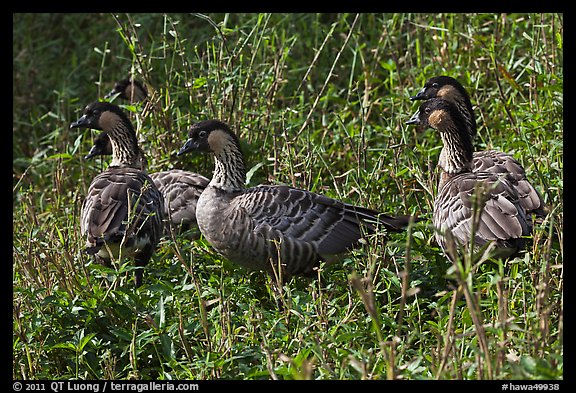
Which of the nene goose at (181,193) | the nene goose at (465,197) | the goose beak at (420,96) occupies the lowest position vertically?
the nene goose at (181,193)

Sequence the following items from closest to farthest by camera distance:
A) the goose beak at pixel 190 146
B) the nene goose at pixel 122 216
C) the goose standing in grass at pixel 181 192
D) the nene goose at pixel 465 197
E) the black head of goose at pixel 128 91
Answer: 1. the nene goose at pixel 465 197
2. the nene goose at pixel 122 216
3. the goose beak at pixel 190 146
4. the goose standing in grass at pixel 181 192
5. the black head of goose at pixel 128 91

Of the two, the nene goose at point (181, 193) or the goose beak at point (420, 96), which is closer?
the nene goose at point (181, 193)

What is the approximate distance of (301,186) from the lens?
24.1 ft

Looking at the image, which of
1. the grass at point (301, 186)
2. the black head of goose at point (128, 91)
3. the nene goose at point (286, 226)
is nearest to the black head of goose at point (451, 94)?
the grass at point (301, 186)

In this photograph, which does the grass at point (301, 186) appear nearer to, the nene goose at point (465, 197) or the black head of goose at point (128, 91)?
the nene goose at point (465, 197)

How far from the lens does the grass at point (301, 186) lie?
195 inches

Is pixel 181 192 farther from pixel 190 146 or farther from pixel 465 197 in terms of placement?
pixel 465 197

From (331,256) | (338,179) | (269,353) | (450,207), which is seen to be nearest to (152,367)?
(269,353)

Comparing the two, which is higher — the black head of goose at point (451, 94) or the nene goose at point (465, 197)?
the black head of goose at point (451, 94)

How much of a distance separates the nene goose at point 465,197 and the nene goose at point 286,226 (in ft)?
1.25

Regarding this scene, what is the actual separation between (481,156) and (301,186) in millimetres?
1455

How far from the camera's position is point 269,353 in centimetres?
477

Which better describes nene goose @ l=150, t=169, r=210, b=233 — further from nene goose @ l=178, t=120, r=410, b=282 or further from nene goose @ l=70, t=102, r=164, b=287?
nene goose @ l=178, t=120, r=410, b=282
